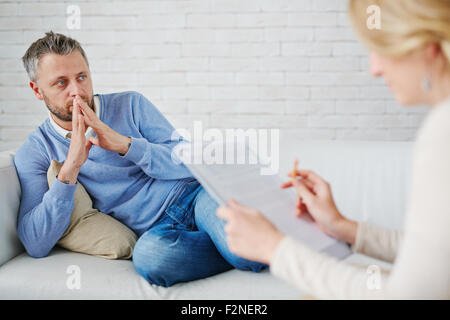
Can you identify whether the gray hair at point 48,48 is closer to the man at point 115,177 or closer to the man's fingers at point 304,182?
the man at point 115,177

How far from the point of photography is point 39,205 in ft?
5.19

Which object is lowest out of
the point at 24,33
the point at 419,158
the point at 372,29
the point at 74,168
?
the point at 74,168

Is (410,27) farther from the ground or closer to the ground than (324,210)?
farther from the ground

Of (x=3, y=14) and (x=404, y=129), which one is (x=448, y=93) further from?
(x=3, y=14)

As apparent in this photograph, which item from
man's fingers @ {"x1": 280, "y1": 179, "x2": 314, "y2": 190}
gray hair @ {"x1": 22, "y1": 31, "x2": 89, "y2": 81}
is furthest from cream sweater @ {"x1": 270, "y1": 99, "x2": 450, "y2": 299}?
gray hair @ {"x1": 22, "y1": 31, "x2": 89, "y2": 81}

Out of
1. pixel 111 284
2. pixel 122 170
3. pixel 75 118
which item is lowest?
pixel 111 284

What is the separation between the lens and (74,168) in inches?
60.2

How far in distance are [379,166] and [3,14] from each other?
2.43 meters

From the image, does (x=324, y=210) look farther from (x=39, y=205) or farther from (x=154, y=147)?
(x=39, y=205)

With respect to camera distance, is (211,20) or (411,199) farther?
(211,20)

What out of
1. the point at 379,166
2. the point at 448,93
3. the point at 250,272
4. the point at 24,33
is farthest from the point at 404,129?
the point at 24,33

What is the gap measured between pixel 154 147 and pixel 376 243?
3.04 feet

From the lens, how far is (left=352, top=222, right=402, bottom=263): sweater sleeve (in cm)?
102

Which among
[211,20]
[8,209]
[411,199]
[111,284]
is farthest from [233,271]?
[211,20]
